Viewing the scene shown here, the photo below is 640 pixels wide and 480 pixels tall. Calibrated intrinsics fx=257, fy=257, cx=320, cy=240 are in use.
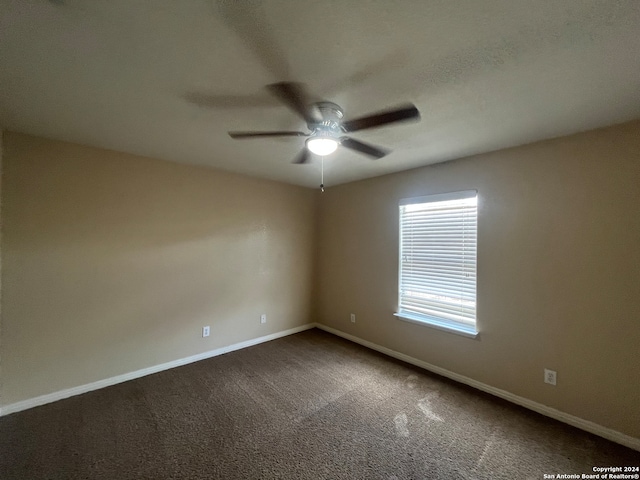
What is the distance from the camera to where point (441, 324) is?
2.88 metres

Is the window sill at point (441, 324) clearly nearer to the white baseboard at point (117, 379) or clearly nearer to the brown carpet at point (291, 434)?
the brown carpet at point (291, 434)

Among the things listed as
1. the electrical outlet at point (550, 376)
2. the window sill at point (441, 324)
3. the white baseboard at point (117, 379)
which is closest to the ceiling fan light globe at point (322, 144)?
the window sill at point (441, 324)

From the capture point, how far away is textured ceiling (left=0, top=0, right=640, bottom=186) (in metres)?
1.05

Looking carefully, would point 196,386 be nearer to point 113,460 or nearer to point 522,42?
point 113,460

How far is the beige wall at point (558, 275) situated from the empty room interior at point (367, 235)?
0.6 inches

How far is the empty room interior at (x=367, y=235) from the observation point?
1.22m

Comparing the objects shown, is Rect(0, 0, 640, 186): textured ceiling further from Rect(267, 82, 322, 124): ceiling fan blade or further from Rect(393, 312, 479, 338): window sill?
Rect(393, 312, 479, 338): window sill

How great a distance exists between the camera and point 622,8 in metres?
1.00

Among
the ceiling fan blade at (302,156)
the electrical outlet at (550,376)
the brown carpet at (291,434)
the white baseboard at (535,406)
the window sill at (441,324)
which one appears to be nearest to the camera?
the brown carpet at (291,434)

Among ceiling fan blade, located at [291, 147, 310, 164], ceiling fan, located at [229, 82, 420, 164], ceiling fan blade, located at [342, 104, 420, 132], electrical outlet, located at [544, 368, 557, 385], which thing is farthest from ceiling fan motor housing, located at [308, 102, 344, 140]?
electrical outlet, located at [544, 368, 557, 385]

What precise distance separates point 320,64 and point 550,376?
2.98 meters

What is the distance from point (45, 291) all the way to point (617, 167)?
4843 millimetres

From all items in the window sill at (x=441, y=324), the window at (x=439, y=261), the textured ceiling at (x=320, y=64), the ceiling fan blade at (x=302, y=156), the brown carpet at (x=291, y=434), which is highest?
the textured ceiling at (x=320, y=64)

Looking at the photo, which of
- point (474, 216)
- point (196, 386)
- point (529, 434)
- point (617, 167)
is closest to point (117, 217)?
point (196, 386)
